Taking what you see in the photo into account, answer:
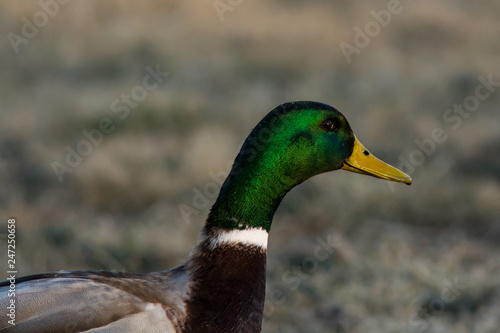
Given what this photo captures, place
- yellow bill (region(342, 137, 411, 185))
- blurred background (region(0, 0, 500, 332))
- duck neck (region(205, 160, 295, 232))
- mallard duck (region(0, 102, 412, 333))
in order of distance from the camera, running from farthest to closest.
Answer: blurred background (region(0, 0, 500, 332))
yellow bill (region(342, 137, 411, 185))
duck neck (region(205, 160, 295, 232))
mallard duck (region(0, 102, 412, 333))

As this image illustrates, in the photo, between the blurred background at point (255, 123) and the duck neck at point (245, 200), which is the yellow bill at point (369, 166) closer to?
the duck neck at point (245, 200)

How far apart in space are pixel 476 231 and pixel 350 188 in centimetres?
84

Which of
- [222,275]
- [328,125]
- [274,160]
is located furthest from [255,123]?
[222,275]

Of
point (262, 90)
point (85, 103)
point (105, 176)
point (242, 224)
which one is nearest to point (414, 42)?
point (262, 90)

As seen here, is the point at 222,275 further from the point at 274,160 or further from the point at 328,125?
the point at 328,125

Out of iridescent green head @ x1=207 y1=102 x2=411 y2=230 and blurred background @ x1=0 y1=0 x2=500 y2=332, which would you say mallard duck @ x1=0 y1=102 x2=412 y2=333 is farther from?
blurred background @ x1=0 y1=0 x2=500 y2=332

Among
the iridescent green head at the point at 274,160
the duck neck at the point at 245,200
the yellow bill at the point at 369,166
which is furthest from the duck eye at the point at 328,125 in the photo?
the duck neck at the point at 245,200

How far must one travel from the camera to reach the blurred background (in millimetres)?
4465

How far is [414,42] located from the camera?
9617 millimetres

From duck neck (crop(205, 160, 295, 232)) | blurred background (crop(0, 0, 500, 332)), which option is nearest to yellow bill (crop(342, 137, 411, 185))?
duck neck (crop(205, 160, 295, 232))

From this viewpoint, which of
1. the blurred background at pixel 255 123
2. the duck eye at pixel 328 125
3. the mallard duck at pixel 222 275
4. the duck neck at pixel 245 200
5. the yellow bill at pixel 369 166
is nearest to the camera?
the mallard duck at pixel 222 275

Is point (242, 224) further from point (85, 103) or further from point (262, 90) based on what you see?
point (262, 90)

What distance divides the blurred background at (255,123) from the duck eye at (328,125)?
1.21 m

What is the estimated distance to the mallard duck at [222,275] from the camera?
2611 mm
